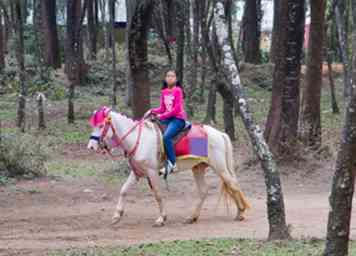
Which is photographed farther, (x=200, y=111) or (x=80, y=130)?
(x=200, y=111)

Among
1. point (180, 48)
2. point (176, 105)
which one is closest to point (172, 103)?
point (176, 105)

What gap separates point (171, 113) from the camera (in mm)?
11531

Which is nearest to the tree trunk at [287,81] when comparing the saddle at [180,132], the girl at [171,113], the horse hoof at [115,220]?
the saddle at [180,132]

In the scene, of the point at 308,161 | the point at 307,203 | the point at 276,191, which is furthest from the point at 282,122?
the point at 276,191

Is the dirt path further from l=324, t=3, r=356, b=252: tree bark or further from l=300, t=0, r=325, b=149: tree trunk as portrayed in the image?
l=324, t=3, r=356, b=252: tree bark

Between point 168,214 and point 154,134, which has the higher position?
point 154,134

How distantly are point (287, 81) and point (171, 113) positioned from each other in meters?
4.98

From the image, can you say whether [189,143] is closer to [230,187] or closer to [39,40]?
[230,187]

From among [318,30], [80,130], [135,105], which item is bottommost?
[80,130]

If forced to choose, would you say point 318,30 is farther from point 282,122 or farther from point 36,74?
point 36,74

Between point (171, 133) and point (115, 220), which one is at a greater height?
point (171, 133)

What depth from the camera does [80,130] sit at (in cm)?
2328

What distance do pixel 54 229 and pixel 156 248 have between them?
8.87 feet

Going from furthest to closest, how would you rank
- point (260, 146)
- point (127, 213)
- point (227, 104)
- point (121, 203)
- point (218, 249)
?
1. point (227, 104)
2. point (127, 213)
3. point (121, 203)
4. point (260, 146)
5. point (218, 249)
